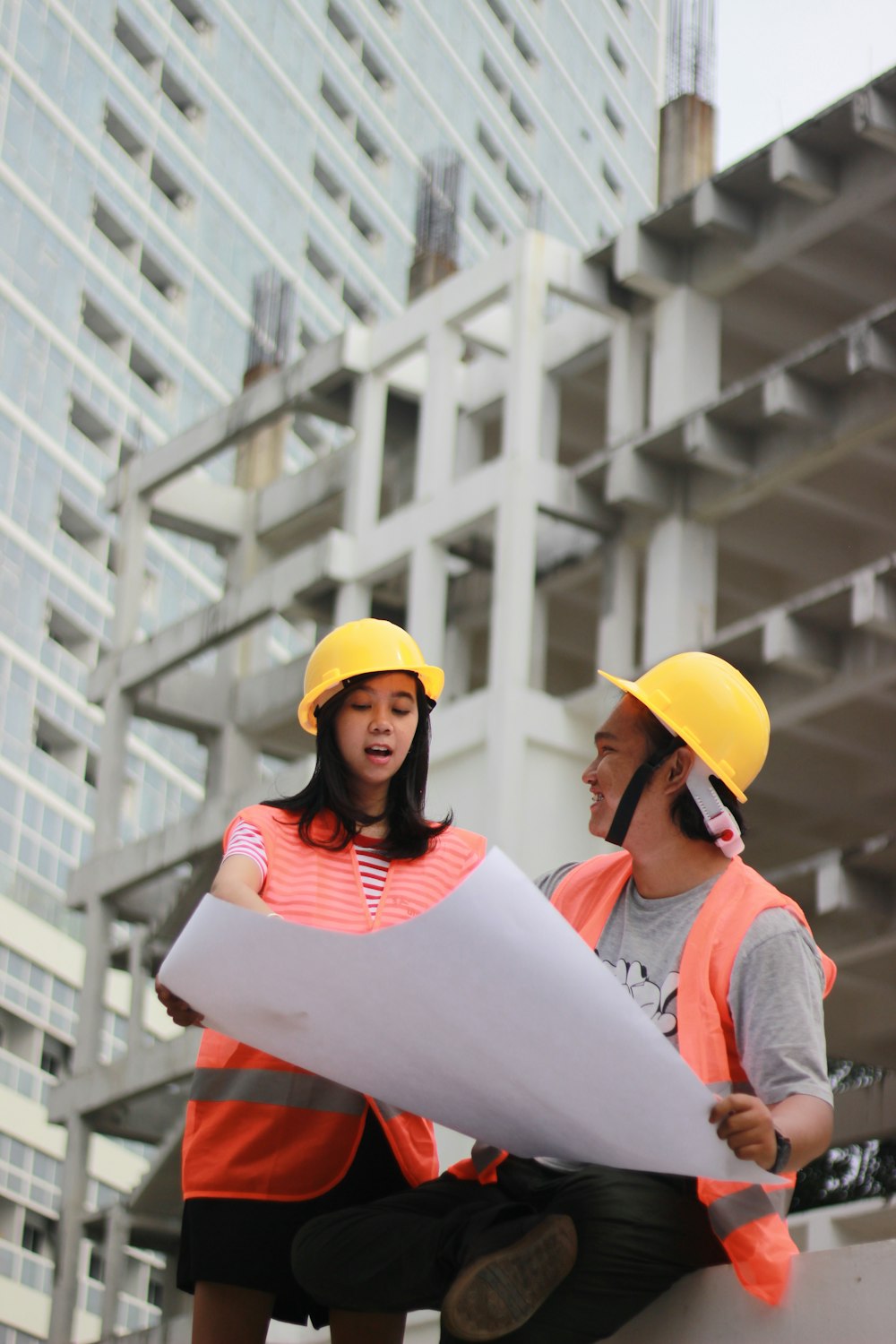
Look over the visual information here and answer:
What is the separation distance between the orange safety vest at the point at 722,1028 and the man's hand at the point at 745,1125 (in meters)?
0.14

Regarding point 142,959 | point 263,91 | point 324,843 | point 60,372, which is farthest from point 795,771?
point 263,91

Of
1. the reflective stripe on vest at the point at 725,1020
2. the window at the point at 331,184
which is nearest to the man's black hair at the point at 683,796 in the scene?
the reflective stripe on vest at the point at 725,1020

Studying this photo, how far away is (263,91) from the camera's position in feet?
239

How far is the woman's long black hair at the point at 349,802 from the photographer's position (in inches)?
210

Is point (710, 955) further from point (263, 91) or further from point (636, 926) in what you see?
point (263, 91)

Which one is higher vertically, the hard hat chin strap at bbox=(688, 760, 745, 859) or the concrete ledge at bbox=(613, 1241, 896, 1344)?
the hard hat chin strap at bbox=(688, 760, 745, 859)

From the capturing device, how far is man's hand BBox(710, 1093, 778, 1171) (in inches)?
158

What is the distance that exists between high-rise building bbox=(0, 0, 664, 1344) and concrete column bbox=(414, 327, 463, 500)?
3078 centimetres

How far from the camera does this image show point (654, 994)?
4.69m

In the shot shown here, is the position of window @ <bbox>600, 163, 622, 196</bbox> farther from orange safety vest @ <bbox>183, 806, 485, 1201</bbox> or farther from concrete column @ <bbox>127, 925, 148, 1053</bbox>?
orange safety vest @ <bbox>183, 806, 485, 1201</bbox>

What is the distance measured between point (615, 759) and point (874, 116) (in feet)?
57.0

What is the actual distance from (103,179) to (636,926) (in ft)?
209

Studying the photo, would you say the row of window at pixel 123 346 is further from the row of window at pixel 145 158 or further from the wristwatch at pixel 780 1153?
the wristwatch at pixel 780 1153

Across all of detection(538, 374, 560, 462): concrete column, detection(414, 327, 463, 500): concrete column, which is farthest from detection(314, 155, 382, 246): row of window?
detection(538, 374, 560, 462): concrete column
